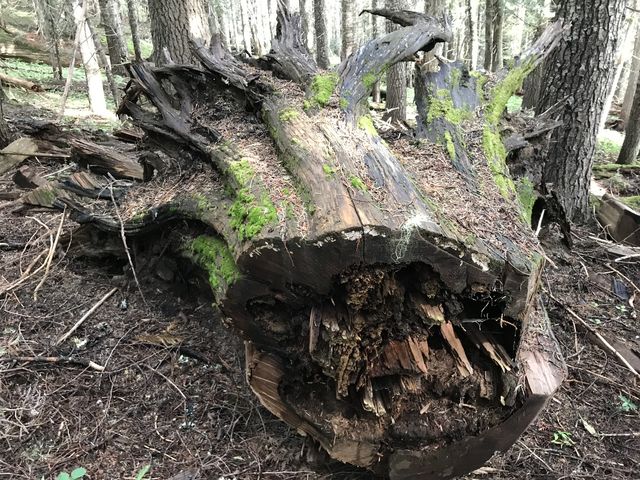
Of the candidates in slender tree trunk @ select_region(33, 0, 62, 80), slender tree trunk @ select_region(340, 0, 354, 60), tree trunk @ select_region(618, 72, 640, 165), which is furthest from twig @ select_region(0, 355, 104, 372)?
slender tree trunk @ select_region(33, 0, 62, 80)

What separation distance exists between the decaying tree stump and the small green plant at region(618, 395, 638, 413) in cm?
129

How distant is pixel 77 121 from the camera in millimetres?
9875

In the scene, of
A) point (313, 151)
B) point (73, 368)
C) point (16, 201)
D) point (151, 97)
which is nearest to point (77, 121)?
point (16, 201)

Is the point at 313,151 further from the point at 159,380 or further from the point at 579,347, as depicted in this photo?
the point at 579,347

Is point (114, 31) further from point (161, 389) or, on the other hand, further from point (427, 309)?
point (427, 309)

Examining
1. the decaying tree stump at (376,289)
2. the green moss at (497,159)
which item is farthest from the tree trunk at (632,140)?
the decaying tree stump at (376,289)

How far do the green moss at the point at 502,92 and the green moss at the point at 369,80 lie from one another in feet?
3.38

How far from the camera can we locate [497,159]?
3.46 metres

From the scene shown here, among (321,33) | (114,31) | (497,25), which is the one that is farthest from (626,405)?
(497,25)

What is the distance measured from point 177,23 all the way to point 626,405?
7.38m

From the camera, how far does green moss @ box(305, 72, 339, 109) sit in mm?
3363

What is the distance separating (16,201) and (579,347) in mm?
6016

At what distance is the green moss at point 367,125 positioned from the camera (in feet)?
10.4

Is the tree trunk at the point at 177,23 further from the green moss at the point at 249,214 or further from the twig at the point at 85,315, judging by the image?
the green moss at the point at 249,214
